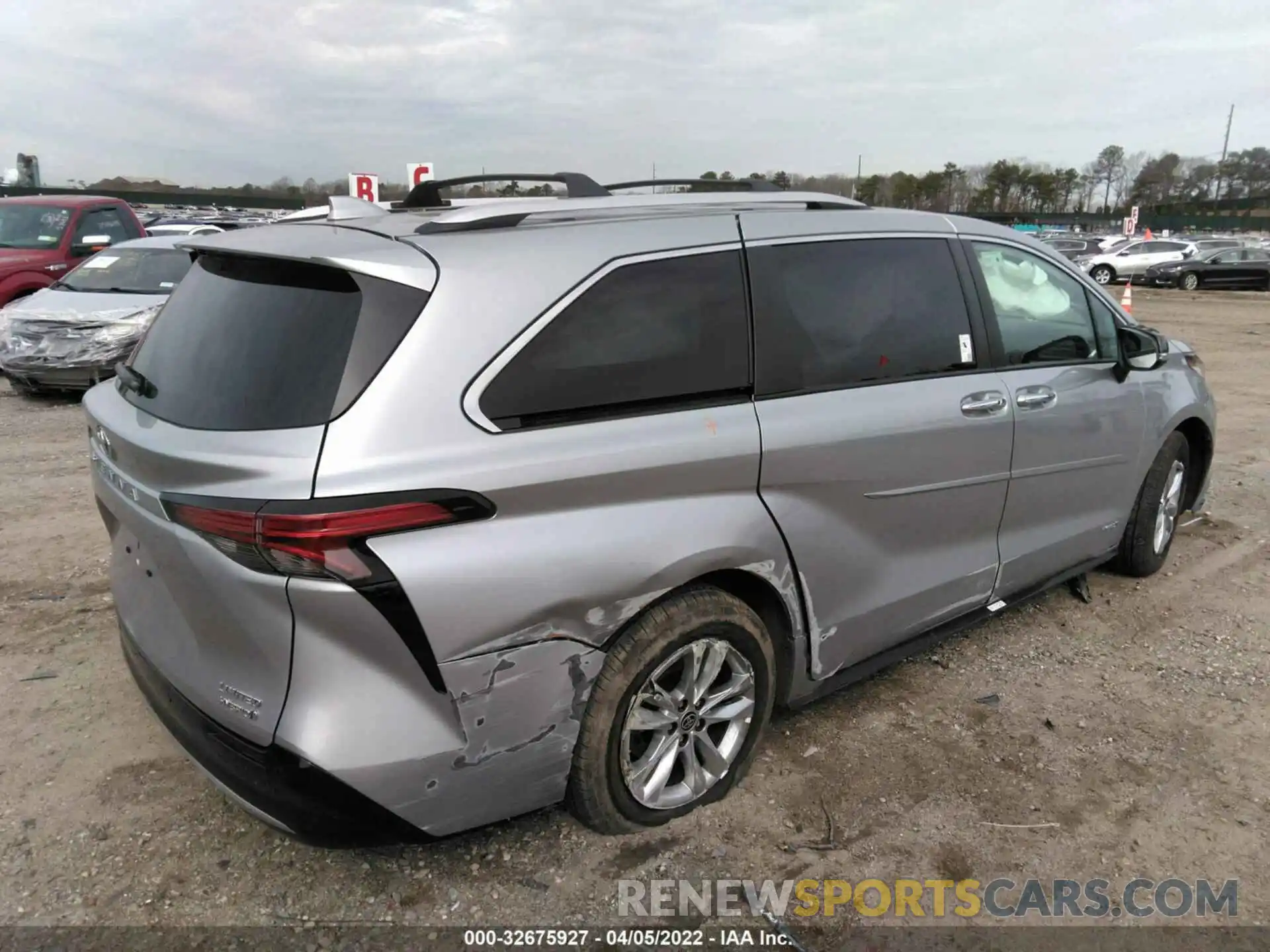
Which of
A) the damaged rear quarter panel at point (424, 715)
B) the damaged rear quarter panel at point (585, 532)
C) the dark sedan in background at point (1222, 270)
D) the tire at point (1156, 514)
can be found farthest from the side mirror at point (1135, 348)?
the dark sedan in background at point (1222, 270)

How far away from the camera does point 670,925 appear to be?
243 centimetres

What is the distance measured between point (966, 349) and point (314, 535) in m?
2.54

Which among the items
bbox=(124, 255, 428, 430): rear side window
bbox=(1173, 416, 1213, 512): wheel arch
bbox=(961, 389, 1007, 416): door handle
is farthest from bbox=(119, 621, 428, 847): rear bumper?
bbox=(1173, 416, 1213, 512): wheel arch

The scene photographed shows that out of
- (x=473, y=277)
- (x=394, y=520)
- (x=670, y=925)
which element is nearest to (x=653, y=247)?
(x=473, y=277)

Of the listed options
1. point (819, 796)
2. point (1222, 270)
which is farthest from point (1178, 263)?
point (819, 796)

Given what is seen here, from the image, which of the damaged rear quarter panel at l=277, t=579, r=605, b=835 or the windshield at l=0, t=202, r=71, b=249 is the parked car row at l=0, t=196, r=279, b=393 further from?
the damaged rear quarter panel at l=277, t=579, r=605, b=835

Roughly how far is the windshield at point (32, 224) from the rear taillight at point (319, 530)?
36.0 ft

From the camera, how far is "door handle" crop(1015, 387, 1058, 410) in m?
3.56

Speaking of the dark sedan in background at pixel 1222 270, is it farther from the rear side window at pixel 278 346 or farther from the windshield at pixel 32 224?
the rear side window at pixel 278 346

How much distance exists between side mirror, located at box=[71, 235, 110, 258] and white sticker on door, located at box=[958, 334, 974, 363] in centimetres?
1074

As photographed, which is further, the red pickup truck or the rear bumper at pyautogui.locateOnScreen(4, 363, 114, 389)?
the red pickup truck

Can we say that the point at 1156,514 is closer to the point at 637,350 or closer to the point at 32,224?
the point at 637,350

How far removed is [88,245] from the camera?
10.8 metres

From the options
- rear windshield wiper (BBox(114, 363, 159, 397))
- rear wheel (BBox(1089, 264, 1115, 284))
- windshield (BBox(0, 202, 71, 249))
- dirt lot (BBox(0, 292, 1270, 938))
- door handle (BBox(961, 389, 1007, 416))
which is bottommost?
dirt lot (BBox(0, 292, 1270, 938))
